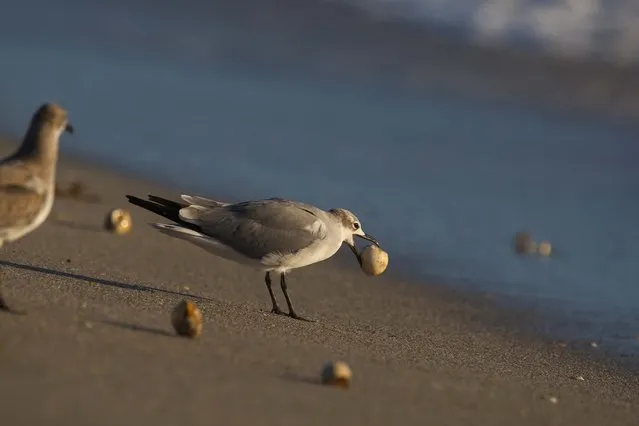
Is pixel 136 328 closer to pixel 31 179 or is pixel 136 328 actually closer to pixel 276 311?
pixel 31 179

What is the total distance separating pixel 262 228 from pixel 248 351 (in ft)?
5.29

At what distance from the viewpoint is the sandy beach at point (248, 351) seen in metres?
4.60

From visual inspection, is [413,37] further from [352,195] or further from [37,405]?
[37,405]

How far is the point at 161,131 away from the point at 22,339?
7979mm

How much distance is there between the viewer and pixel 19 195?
17.7 ft

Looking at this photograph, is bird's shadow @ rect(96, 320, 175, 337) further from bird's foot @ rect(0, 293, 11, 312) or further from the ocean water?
the ocean water

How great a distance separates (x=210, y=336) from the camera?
5797 millimetres

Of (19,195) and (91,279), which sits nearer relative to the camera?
(19,195)

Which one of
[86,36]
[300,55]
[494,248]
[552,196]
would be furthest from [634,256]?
[86,36]

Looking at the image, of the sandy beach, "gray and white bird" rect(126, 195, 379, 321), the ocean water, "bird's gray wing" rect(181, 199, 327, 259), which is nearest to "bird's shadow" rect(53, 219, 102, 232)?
the sandy beach

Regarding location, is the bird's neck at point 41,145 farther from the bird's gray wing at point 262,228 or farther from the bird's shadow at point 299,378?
the bird's gray wing at point 262,228

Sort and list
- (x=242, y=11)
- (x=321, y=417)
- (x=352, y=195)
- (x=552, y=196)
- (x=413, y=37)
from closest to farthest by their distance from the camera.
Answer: (x=321, y=417) < (x=352, y=195) < (x=552, y=196) < (x=413, y=37) < (x=242, y=11)

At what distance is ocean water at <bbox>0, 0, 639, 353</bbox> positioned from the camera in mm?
9188

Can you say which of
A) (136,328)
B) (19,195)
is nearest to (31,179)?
(19,195)
